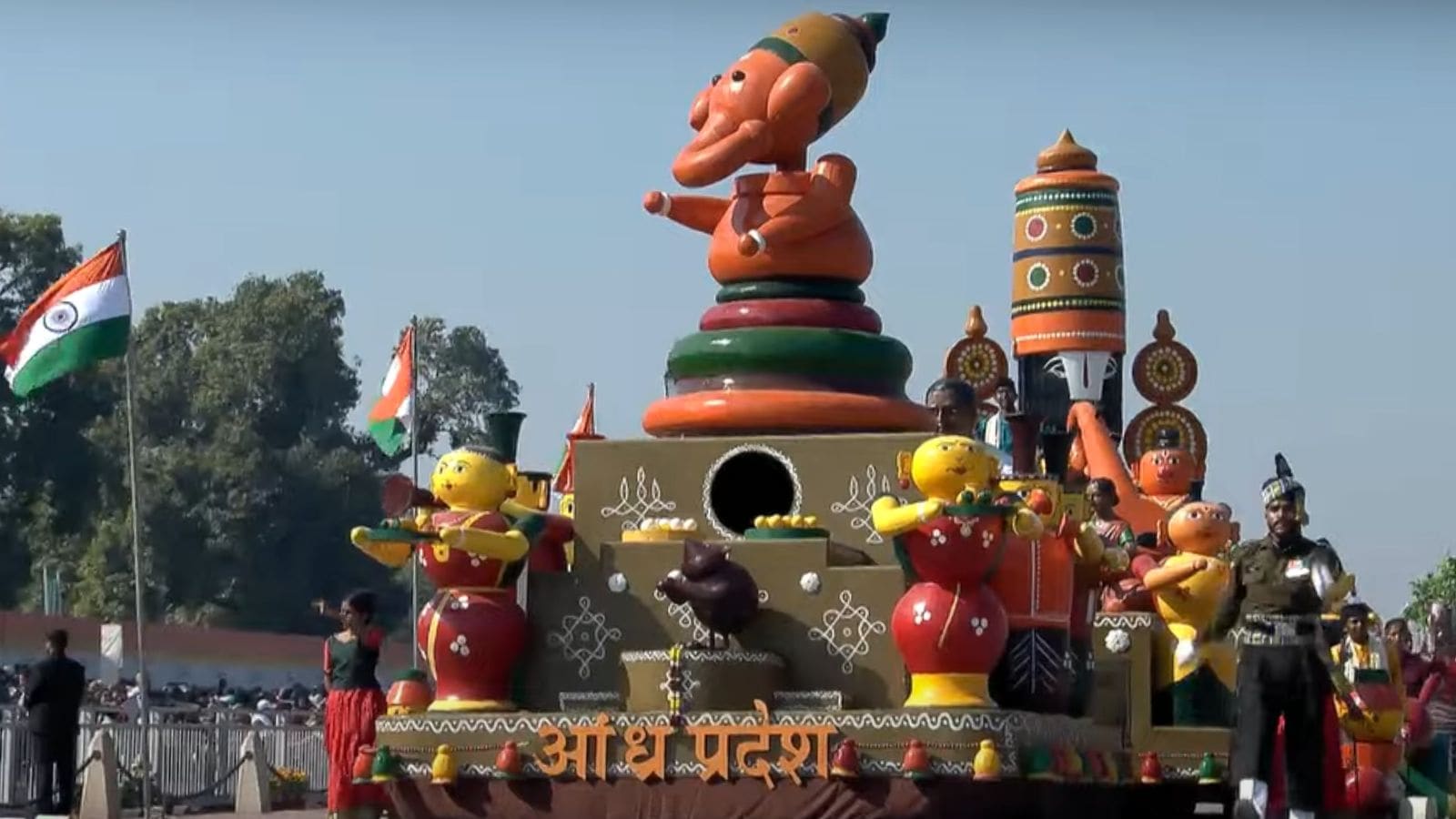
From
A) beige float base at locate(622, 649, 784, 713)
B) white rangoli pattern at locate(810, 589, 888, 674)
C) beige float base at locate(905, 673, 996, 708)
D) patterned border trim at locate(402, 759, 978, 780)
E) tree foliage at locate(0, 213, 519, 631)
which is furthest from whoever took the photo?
tree foliage at locate(0, 213, 519, 631)

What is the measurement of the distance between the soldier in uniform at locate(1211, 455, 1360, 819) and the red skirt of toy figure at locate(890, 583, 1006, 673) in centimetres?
127

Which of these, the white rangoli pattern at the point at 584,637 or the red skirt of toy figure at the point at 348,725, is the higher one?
the white rangoli pattern at the point at 584,637

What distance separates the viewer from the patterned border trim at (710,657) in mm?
13828

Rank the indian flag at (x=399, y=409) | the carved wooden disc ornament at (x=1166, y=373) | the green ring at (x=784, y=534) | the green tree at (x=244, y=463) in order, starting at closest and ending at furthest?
the green ring at (x=784, y=534)
the carved wooden disc ornament at (x=1166, y=373)
the indian flag at (x=399, y=409)
the green tree at (x=244, y=463)

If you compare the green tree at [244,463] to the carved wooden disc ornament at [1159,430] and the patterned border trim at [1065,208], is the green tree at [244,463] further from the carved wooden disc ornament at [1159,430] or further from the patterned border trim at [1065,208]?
the carved wooden disc ornament at [1159,430]

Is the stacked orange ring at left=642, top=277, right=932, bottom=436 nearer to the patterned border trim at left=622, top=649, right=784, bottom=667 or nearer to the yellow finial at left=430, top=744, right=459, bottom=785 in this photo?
the patterned border trim at left=622, top=649, right=784, bottom=667

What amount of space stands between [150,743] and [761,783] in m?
11.0

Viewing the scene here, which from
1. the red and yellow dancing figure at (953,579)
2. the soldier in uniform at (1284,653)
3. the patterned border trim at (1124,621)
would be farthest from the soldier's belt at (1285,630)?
the patterned border trim at (1124,621)

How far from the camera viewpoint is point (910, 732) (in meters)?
13.2

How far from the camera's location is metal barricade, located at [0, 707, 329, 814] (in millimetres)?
21234

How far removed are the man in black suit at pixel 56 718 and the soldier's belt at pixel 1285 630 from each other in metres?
9.14

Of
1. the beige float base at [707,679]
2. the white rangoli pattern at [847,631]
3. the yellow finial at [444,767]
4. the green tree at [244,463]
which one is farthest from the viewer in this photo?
the green tree at [244,463]

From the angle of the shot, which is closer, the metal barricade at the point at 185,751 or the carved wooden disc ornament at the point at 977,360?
the metal barricade at the point at 185,751

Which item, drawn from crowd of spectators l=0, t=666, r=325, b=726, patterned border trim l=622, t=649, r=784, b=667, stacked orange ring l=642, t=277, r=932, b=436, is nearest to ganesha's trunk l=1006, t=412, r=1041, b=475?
stacked orange ring l=642, t=277, r=932, b=436
